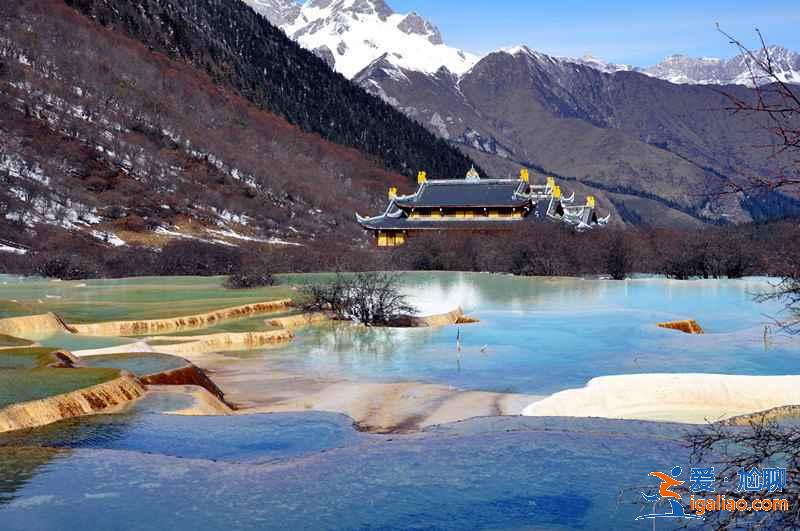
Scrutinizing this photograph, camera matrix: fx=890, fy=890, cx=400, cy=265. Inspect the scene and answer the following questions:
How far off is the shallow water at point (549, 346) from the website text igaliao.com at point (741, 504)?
8292 millimetres

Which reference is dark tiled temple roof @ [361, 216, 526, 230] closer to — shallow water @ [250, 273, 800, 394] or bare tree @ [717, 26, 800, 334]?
shallow water @ [250, 273, 800, 394]

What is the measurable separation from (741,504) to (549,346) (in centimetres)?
1511

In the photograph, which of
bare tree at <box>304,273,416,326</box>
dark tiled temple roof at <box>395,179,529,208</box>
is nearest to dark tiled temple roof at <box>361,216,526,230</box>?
dark tiled temple roof at <box>395,179,529,208</box>

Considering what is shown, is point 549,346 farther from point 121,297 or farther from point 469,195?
point 469,195

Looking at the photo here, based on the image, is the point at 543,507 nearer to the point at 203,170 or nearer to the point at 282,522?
the point at 282,522

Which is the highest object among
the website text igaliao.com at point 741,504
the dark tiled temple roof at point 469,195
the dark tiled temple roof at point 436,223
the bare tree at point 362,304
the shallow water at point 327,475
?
the dark tiled temple roof at point 469,195

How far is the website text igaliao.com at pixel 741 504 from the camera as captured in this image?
6.43m

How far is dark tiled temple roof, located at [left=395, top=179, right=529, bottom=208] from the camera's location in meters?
65.1

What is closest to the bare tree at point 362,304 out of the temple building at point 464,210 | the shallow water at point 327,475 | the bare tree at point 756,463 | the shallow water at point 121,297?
the shallow water at point 121,297

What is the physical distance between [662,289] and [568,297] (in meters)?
6.76

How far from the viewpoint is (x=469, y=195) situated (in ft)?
220

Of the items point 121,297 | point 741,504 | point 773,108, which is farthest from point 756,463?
point 121,297

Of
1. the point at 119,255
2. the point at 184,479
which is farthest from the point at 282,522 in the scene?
the point at 119,255

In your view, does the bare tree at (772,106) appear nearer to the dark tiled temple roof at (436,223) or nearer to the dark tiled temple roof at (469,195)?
the dark tiled temple roof at (436,223)
